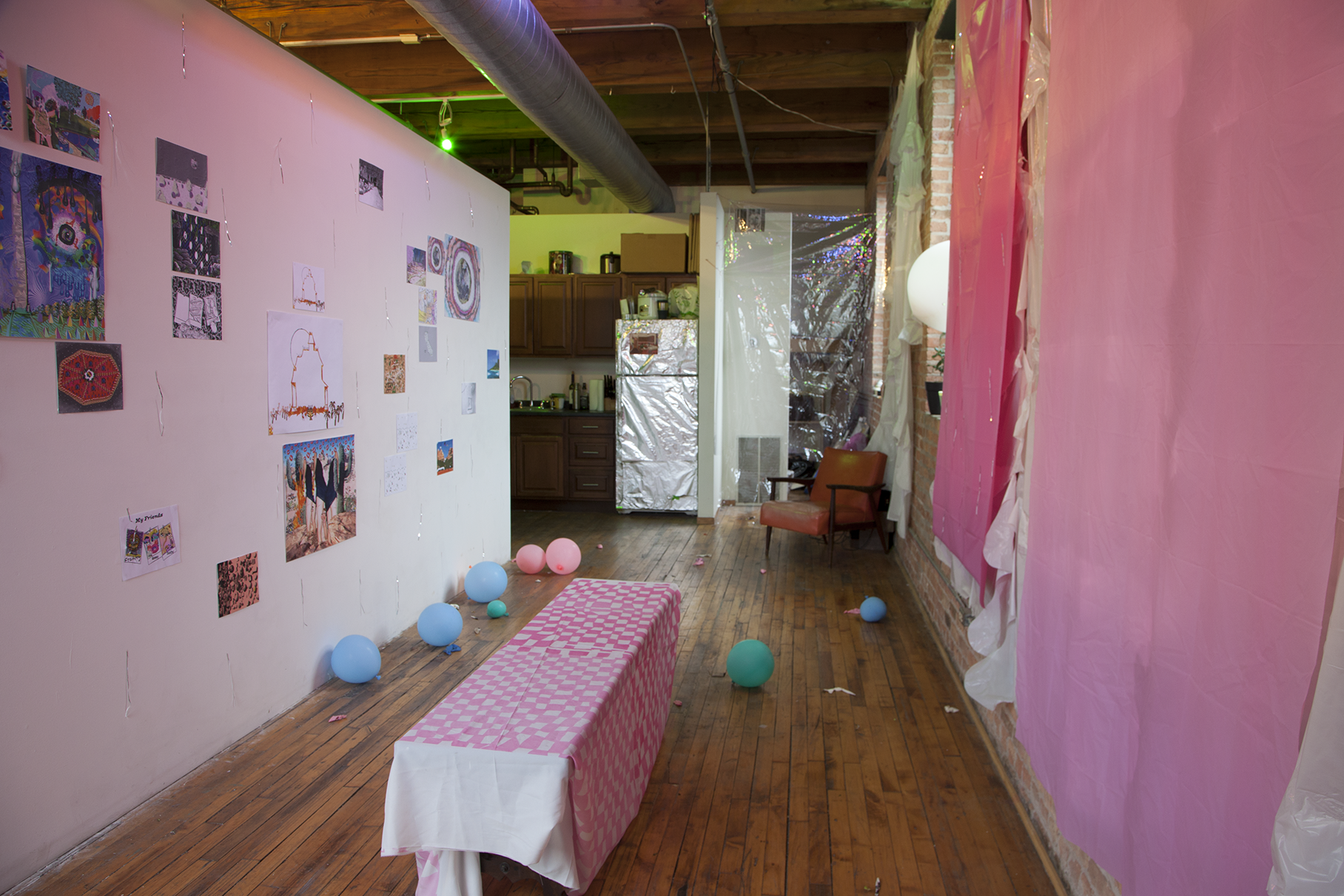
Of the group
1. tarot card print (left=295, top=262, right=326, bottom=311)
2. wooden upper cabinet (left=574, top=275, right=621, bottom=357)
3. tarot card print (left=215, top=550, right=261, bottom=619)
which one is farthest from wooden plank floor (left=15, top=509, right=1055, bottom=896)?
wooden upper cabinet (left=574, top=275, right=621, bottom=357)

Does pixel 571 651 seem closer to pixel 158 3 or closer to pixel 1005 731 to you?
pixel 1005 731

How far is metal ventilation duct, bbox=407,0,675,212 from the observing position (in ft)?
10.1

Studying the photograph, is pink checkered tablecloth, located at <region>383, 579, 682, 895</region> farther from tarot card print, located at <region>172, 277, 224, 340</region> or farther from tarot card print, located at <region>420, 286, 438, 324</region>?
tarot card print, located at <region>420, 286, 438, 324</region>

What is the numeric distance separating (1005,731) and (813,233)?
5.48m

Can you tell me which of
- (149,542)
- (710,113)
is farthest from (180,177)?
(710,113)

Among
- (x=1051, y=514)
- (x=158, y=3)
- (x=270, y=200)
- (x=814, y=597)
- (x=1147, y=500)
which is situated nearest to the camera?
(x=1147, y=500)

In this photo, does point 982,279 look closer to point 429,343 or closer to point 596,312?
point 429,343

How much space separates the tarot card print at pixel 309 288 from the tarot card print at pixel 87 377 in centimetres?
85

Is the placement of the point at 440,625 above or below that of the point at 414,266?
below

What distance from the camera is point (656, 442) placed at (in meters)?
6.94

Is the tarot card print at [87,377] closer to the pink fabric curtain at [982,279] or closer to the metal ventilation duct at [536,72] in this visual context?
the metal ventilation duct at [536,72]

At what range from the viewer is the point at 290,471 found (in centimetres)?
308

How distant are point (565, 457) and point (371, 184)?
3.99m

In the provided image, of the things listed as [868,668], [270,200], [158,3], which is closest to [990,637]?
[868,668]
